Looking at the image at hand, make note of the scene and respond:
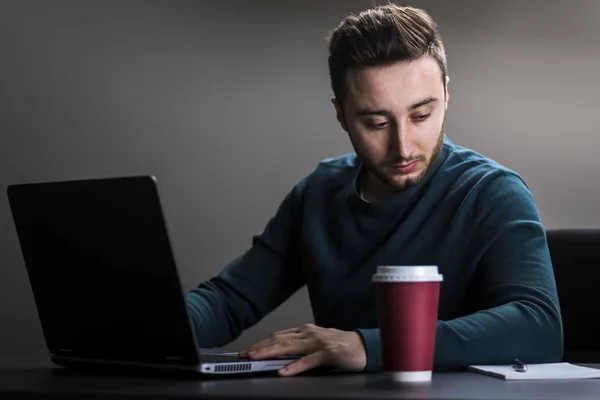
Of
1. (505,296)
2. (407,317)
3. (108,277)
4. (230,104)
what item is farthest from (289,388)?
(230,104)

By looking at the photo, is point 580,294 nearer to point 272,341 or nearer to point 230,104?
point 272,341

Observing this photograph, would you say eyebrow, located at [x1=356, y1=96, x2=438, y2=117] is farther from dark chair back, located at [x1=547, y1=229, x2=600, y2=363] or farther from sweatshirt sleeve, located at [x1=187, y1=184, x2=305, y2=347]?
dark chair back, located at [x1=547, y1=229, x2=600, y2=363]

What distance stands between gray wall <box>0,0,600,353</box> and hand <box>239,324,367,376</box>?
4.42ft

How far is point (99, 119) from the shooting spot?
2.56 m

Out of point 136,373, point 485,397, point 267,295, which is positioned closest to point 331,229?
point 267,295

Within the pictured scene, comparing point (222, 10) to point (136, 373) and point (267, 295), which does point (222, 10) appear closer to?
point (267, 295)

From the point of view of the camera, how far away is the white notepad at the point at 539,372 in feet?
3.34

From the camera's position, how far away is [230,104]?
2506mm

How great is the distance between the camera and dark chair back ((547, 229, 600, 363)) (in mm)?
1781

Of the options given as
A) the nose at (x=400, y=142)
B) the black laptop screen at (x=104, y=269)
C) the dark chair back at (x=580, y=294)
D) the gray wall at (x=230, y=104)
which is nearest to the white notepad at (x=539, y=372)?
the black laptop screen at (x=104, y=269)

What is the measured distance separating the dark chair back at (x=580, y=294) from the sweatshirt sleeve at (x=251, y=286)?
0.55 m

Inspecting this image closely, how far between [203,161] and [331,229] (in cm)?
85

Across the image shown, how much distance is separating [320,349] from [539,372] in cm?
27

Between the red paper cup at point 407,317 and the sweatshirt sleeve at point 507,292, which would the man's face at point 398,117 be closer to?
the sweatshirt sleeve at point 507,292
